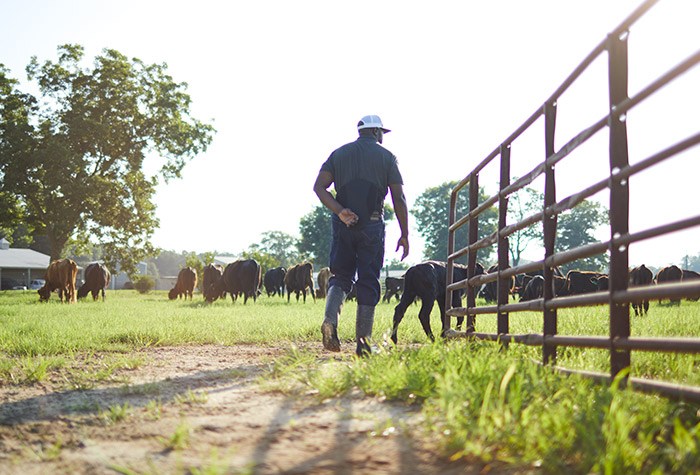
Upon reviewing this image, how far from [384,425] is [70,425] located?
1.74 meters

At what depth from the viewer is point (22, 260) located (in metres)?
83.2

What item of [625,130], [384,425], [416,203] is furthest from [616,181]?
[416,203]

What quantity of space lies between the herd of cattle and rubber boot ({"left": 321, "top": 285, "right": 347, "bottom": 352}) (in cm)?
212

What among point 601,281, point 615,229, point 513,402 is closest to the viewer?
point 513,402

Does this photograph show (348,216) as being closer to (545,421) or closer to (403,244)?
(403,244)

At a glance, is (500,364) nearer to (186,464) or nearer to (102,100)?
(186,464)

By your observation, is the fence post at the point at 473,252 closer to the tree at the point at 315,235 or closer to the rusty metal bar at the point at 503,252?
the rusty metal bar at the point at 503,252

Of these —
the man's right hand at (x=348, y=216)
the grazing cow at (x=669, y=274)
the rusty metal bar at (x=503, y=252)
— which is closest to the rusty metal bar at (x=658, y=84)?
the rusty metal bar at (x=503, y=252)

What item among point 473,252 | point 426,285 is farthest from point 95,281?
point 473,252

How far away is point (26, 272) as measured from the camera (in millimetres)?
87562

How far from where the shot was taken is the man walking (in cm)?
659

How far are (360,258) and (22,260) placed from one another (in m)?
86.6

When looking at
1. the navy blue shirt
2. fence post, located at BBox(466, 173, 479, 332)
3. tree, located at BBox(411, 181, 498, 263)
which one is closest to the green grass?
the navy blue shirt

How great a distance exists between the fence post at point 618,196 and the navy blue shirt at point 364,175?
3178 millimetres
